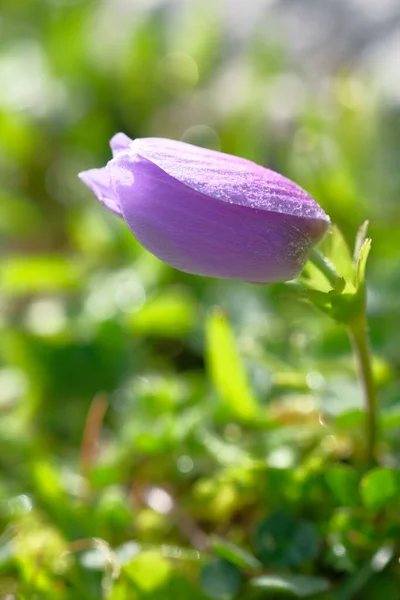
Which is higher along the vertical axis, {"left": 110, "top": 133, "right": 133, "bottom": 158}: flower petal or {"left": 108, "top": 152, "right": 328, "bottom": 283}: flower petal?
{"left": 110, "top": 133, "right": 133, "bottom": 158}: flower petal

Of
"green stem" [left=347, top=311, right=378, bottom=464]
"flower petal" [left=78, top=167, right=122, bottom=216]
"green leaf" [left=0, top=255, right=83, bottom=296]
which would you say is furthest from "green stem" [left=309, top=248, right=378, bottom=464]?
"green leaf" [left=0, top=255, right=83, bottom=296]

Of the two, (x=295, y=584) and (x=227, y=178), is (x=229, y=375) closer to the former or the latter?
(x=295, y=584)

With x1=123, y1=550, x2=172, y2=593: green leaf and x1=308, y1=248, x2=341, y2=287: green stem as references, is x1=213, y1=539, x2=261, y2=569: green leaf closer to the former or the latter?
x1=123, y1=550, x2=172, y2=593: green leaf

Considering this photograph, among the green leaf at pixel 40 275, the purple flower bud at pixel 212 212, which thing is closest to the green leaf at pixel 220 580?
the purple flower bud at pixel 212 212

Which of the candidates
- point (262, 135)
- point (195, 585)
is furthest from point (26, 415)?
point (262, 135)

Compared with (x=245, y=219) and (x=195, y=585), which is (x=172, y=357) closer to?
(x=195, y=585)

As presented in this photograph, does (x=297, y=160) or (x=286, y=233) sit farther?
(x=297, y=160)

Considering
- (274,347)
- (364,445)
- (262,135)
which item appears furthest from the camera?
(262,135)

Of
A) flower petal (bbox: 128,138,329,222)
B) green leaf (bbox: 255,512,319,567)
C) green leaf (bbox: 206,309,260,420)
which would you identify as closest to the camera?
flower petal (bbox: 128,138,329,222)
